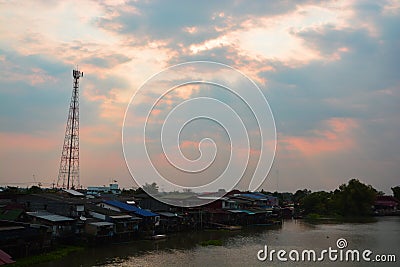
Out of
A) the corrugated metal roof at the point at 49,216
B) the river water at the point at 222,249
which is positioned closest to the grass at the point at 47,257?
the river water at the point at 222,249

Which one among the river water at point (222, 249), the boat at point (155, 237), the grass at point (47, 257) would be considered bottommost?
the river water at point (222, 249)

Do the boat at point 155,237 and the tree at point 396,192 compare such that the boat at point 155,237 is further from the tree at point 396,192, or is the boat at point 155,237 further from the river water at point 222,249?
the tree at point 396,192

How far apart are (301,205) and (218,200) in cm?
1943

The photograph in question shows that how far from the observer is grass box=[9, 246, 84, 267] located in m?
14.2

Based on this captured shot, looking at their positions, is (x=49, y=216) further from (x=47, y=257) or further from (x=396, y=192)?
(x=396, y=192)

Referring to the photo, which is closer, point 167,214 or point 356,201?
point 167,214

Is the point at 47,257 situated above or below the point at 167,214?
below

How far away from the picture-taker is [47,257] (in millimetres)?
15711

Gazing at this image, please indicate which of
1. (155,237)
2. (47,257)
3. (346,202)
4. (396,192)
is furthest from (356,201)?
(47,257)

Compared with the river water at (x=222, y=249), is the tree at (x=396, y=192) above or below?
above

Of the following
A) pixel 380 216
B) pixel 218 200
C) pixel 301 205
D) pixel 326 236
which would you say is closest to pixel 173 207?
pixel 218 200

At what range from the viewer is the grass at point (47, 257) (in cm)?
1421

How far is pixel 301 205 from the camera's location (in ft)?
167

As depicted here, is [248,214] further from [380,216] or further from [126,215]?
[380,216]
